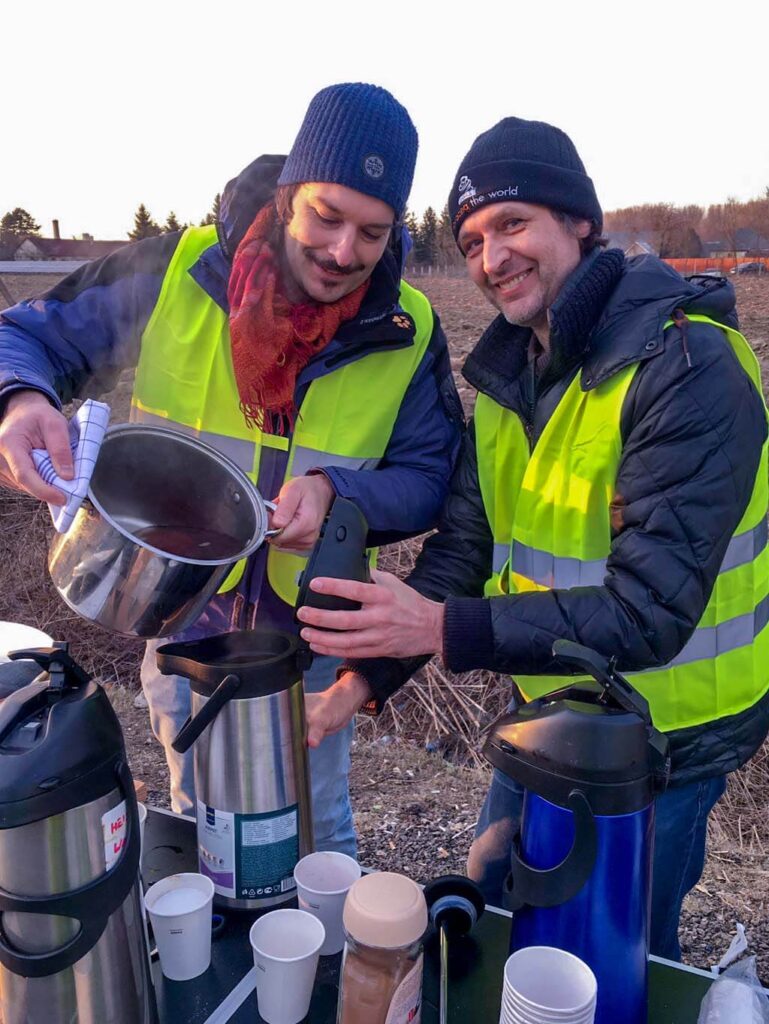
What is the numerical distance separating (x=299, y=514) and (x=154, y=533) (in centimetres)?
32

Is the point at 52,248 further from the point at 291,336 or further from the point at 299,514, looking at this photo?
the point at 299,514

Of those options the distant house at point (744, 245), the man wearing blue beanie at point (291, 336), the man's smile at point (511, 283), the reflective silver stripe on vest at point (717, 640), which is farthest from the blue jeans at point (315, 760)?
the distant house at point (744, 245)

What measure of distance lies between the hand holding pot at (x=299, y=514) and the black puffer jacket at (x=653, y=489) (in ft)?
1.20

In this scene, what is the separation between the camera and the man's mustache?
2057mm

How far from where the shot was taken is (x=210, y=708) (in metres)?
1.44

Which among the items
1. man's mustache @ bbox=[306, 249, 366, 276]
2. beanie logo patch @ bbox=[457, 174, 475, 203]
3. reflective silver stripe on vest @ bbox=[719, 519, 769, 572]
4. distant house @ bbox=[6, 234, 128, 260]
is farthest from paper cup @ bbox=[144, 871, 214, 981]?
distant house @ bbox=[6, 234, 128, 260]

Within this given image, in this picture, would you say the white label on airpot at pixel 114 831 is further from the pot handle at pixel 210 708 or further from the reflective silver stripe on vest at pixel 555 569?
the reflective silver stripe on vest at pixel 555 569

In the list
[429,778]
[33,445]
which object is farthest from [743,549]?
[429,778]

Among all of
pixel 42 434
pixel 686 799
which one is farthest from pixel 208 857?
pixel 686 799

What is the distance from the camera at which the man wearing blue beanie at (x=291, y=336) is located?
6.68ft

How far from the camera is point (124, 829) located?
3.91 ft

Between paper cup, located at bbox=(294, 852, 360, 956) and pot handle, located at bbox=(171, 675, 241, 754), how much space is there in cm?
29

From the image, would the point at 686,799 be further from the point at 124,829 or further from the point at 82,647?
the point at 82,647

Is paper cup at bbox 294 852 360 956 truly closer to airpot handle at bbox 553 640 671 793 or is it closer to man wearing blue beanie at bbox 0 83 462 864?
airpot handle at bbox 553 640 671 793
